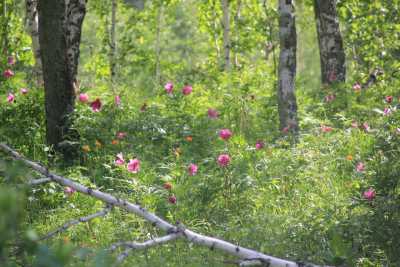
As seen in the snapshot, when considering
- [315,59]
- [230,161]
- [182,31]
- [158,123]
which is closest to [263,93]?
[158,123]

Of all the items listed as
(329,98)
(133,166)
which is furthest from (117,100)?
(329,98)

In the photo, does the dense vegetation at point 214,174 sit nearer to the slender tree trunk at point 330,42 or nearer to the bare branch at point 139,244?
the bare branch at point 139,244

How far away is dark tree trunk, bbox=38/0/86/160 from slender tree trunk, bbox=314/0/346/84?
604 centimetres

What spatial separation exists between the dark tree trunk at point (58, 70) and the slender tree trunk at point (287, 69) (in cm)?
287

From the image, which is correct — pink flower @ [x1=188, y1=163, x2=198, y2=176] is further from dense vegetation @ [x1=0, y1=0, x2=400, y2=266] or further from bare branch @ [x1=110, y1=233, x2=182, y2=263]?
bare branch @ [x1=110, y1=233, x2=182, y2=263]

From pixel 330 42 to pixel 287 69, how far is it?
3860 millimetres

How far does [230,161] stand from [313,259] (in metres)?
1.83

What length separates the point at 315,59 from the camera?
50062 millimetres

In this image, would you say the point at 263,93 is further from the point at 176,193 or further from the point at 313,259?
the point at 313,259

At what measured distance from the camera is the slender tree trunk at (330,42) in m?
12.2

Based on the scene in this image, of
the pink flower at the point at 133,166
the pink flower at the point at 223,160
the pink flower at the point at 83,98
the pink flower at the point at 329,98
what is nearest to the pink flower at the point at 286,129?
the pink flower at the point at 223,160

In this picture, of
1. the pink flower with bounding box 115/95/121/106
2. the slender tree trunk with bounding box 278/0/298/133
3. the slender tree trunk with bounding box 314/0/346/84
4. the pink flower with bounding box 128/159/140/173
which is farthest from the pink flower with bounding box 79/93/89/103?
the slender tree trunk with bounding box 314/0/346/84

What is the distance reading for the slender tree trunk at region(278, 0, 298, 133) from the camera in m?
8.74

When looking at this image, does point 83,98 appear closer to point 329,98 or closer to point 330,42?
point 329,98
